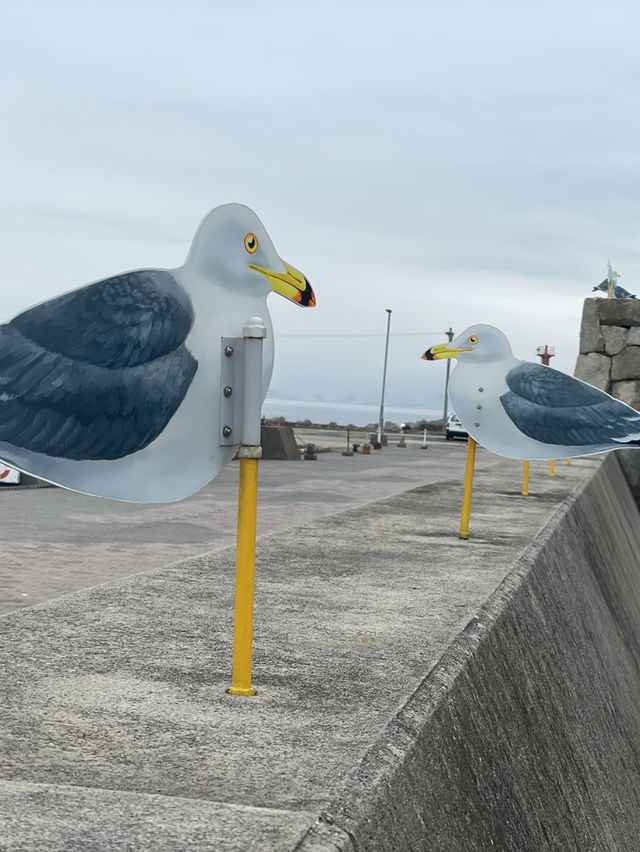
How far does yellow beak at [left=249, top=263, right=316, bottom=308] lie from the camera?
441 centimetres

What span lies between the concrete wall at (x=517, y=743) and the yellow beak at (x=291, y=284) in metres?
1.70

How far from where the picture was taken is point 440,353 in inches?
375

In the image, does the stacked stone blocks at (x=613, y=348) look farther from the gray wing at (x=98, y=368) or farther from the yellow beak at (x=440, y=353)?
the gray wing at (x=98, y=368)

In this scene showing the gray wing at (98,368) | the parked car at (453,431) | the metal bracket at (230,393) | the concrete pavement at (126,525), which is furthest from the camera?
the parked car at (453,431)

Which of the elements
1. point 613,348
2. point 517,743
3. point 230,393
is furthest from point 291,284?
point 613,348

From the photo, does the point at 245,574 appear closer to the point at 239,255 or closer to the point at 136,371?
the point at 136,371

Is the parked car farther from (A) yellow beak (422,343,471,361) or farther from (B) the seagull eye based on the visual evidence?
(B) the seagull eye

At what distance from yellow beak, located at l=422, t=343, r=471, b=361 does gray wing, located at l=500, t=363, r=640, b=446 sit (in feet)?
1.75

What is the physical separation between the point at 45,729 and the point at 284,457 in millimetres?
23333

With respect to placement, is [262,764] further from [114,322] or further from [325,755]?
[114,322]

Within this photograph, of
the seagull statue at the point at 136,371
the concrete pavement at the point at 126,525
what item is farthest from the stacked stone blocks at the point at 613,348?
the seagull statue at the point at 136,371

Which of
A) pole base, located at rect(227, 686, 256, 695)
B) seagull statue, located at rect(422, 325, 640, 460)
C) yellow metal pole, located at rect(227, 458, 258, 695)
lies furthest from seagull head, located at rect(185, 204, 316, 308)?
seagull statue, located at rect(422, 325, 640, 460)

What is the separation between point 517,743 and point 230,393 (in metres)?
2.08

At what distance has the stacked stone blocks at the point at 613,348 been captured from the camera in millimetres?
27203
